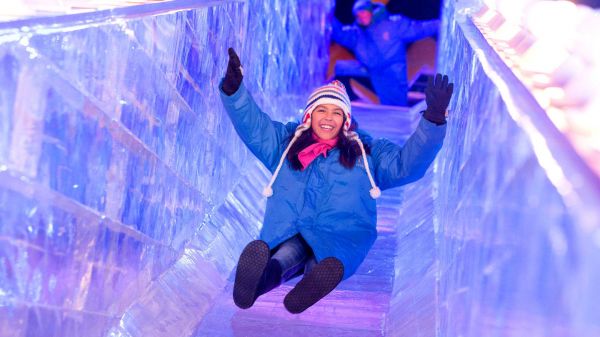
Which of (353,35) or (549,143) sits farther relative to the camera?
(353,35)

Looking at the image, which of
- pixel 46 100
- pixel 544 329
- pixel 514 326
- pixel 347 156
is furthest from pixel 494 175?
pixel 347 156

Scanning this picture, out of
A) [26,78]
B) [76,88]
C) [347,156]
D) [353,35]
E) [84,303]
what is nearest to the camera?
[26,78]

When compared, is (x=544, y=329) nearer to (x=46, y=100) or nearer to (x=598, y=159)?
(x=598, y=159)

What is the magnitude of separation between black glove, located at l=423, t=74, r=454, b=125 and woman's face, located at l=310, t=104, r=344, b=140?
0.44 m

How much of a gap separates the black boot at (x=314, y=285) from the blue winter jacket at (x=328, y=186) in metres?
0.30

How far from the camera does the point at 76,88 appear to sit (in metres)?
1.58

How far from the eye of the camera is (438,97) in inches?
97.7

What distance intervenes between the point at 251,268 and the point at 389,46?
19.8 feet

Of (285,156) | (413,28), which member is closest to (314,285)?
(285,156)

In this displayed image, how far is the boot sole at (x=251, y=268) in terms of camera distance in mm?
2225

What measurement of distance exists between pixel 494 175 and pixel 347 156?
1454 mm

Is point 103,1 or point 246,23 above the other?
point 103,1

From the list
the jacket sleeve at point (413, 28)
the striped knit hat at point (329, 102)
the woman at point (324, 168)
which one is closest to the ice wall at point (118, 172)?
the woman at point (324, 168)

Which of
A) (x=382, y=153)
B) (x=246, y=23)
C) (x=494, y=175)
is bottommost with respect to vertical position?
(x=382, y=153)
